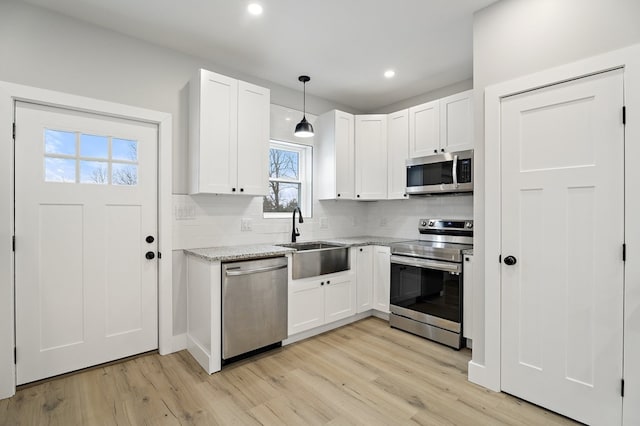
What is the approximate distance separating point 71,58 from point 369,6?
2.32 m

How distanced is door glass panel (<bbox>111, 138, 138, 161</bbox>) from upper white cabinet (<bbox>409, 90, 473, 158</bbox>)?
287 cm

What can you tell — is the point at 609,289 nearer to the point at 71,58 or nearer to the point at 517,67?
the point at 517,67

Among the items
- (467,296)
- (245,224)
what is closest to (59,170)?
(245,224)

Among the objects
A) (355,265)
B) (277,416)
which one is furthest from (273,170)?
(277,416)

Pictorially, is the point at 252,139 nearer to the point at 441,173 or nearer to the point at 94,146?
the point at 94,146

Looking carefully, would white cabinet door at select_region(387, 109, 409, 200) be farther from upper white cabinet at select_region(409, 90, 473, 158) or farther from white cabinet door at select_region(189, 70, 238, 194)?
white cabinet door at select_region(189, 70, 238, 194)

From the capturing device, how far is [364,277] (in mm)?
3664

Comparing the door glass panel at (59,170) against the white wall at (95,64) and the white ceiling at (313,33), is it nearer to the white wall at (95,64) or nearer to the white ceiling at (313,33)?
the white wall at (95,64)

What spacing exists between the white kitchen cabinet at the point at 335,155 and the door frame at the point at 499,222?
1.80 meters

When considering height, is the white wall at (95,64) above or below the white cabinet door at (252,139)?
above

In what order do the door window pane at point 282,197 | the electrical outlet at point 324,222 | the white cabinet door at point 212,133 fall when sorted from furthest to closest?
the electrical outlet at point 324,222, the door window pane at point 282,197, the white cabinet door at point 212,133

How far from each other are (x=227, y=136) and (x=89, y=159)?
1105 mm

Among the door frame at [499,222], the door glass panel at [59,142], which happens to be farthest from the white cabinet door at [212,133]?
the door frame at [499,222]

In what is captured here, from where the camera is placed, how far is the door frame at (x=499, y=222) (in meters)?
1.68
